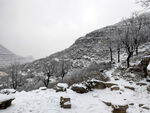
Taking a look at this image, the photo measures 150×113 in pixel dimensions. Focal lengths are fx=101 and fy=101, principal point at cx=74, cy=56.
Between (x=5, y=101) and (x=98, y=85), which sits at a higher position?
(x=5, y=101)

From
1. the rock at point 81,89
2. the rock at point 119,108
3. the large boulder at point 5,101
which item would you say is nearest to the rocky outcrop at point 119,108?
the rock at point 119,108

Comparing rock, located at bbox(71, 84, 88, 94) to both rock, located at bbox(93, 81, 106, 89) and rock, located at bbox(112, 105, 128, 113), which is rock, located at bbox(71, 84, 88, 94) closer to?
rock, located at bbox(93, 81, 106, 89)

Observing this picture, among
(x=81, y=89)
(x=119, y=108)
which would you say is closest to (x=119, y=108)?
(x=119, y=108)

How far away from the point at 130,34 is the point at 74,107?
18.1 meters

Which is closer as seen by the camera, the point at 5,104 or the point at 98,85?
the point at 5,104

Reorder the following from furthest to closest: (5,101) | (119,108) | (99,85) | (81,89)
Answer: (99,85) → (81,89) → (5,101) → (119,108)

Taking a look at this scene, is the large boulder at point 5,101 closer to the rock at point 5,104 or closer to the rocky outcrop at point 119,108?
the rock at point 5,104

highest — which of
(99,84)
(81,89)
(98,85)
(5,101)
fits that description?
(5,101)

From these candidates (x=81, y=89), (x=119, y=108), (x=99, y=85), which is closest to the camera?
(x=119, y=108)

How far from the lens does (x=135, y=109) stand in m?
7.06

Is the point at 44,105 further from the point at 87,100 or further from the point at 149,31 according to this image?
the point at 149,31

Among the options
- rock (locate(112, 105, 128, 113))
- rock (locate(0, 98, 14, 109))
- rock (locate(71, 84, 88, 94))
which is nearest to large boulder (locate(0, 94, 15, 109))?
rock (locate(0, 98, 14, 109))

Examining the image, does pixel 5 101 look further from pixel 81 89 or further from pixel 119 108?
pixel 119 108

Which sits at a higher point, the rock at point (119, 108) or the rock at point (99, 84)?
the rock at point (99, 84)
